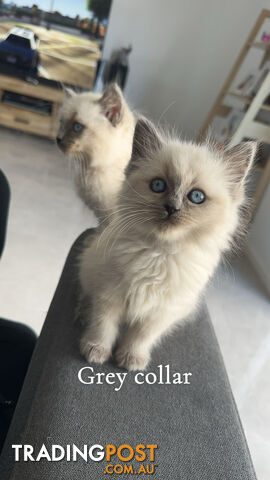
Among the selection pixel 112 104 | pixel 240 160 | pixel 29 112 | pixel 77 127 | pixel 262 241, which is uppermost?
pixel 240 160

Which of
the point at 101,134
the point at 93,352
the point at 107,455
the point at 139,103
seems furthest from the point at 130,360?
the point at 139,103

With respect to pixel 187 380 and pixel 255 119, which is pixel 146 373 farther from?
pixel 255 119

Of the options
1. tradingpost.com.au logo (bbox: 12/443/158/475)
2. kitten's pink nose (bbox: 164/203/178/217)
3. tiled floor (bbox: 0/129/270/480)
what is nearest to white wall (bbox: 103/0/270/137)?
tiled floor (bbox: 0/129/270/480)

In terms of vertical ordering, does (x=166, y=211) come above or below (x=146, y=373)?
above

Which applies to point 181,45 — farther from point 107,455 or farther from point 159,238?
point 107,455

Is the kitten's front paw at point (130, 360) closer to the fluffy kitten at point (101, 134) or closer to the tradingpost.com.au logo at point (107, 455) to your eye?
the tradingpost.com.au logo at point (107, 455)

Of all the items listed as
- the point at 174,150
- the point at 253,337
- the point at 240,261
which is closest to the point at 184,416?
the point at 174,150
